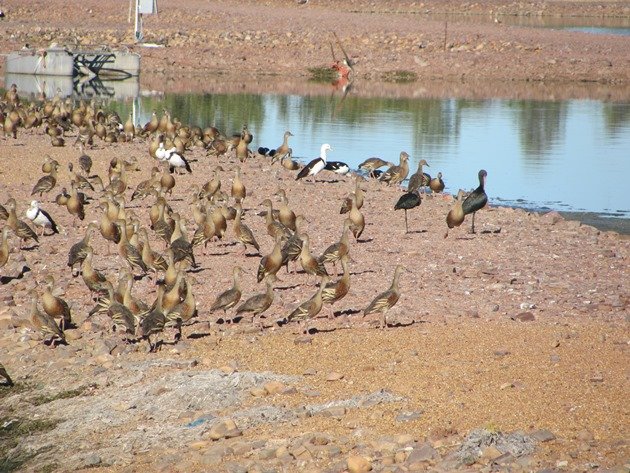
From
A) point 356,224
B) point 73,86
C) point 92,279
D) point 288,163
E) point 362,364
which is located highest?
point 73,86

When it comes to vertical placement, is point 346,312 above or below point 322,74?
below

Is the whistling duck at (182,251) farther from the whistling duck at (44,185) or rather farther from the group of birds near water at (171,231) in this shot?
the whistling duck at (44,185)

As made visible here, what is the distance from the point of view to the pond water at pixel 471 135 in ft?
88.8

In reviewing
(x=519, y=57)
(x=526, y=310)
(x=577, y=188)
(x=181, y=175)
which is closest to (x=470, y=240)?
(x=526, y=310)

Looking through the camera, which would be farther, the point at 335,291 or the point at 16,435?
the point at 335,291

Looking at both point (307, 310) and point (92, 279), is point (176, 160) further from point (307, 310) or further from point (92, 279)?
point (307, 310)

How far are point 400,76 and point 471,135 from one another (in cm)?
2011

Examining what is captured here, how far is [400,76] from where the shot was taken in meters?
56.6

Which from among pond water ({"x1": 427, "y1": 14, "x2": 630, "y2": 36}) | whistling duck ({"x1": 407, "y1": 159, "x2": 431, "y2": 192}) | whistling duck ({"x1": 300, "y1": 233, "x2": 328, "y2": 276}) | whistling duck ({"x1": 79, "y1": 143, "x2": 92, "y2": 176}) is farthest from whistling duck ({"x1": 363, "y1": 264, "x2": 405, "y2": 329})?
pond water ({"x1": 427, "y1": 14, "x2": 630, "y2": 36})

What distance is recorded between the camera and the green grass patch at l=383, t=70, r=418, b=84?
5603 cm

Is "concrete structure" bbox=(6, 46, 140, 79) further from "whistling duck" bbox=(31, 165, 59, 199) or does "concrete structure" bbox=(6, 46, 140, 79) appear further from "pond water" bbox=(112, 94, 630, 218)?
"whistling duck" bbox=(31, 165, 59, 199)

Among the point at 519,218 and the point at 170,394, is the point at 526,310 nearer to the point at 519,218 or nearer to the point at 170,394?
the point at 170,394

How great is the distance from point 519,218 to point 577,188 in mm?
6850

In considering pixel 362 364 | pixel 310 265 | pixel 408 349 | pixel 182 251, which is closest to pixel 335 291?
pixel 310 265
